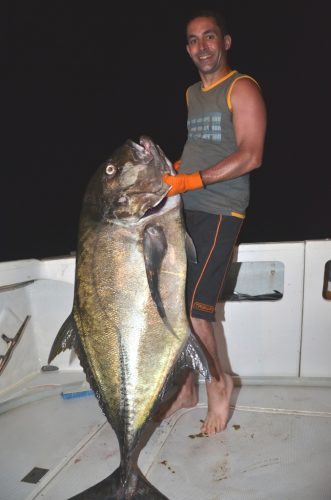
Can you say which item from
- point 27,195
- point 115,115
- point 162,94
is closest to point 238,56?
point 162,94

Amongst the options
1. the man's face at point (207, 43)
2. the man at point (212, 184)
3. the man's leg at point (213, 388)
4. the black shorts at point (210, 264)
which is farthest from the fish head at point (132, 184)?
the man's leg at point (213, 388)

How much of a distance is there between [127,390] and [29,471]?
0.77 metres

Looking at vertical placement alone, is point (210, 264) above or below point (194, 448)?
above

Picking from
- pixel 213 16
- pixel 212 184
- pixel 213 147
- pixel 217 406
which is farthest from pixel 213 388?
pixel 213 16

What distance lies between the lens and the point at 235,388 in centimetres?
320

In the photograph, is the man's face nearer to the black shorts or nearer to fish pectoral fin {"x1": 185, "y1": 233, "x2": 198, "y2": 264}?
the black shorts

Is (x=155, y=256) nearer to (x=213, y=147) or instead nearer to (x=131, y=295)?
(x=131, y=295)

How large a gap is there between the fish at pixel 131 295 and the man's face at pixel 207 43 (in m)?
0.68

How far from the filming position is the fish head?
2246 millimetres

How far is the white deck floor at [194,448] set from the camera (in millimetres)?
2158

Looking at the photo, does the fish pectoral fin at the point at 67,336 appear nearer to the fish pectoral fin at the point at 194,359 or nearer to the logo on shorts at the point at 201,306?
the fish pectoral fin at the point at 194,359

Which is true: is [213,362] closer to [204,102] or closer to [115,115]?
[204,102]

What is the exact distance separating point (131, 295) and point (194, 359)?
48cm

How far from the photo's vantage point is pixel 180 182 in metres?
2.25
